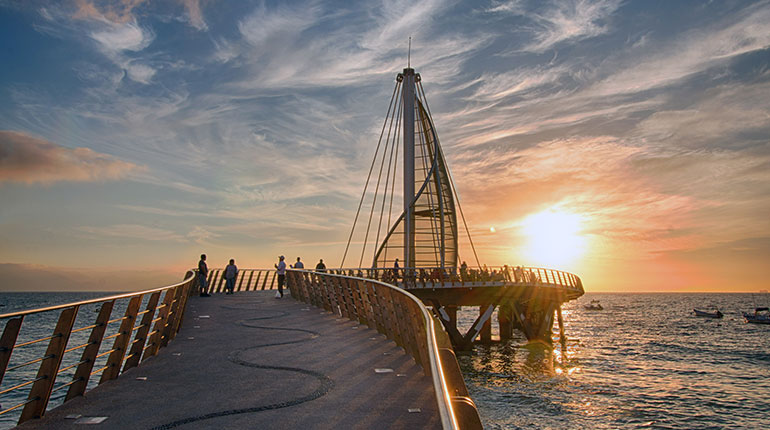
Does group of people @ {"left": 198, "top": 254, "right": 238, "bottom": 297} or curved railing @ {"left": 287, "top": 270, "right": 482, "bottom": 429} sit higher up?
group of people @ {"left": 198, "top": 254, "right": 238, "bottom": 297}

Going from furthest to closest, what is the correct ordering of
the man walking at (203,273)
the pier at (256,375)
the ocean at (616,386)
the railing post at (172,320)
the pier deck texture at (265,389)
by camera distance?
the man walking at (203,273), the ocean at (616,386), the railing post at (172,320), the pier deck texture at (265,389), the pier at (256,375)

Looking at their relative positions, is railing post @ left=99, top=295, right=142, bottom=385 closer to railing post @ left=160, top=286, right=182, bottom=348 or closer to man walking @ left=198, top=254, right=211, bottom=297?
railing post @ left=160, top=286, right=182, bottom=348

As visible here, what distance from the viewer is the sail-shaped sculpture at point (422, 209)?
4300cm

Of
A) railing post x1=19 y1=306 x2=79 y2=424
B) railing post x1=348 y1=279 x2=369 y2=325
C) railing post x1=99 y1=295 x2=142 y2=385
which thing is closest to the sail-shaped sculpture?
railing post x1=348 y1=279 x2=369 y2=325

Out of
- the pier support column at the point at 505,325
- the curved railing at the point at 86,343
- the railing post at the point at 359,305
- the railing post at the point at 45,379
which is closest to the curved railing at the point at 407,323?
the railing post at the point at 359,305

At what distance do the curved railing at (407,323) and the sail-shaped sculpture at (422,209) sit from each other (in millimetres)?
19841

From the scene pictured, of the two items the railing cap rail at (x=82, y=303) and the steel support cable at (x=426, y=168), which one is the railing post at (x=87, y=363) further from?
the steel support cable at (x=426, y=168)

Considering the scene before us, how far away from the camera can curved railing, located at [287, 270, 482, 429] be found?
3550 mm

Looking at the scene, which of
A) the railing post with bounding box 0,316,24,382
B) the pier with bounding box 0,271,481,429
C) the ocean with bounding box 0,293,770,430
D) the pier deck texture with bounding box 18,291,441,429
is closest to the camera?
the railing post with bounding box 0,316,24,382

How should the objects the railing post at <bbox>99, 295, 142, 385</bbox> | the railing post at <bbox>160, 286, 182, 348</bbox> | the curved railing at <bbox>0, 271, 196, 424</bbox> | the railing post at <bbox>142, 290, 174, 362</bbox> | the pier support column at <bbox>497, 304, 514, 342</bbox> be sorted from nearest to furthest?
1. the curved railing at <bbox>0, 271, 196, 424</bbox>
2. the railing post at <bbox>99, 295, 142, 385</bbox>
3. the railing post at <bbox>142, 290, 174, 362</bbox>
4. the railing post at <bbox>160, 286, 182, 348</bbox>
5. the pier support column at <bbox>497, 304, 514, 342</bbox>

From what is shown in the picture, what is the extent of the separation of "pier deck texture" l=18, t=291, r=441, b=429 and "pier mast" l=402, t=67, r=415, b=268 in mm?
31631

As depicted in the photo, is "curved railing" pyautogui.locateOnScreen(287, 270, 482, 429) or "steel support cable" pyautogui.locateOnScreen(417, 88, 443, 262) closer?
"curved railing" pyautogui.locateOnScreen(287, 270, 482, 429)

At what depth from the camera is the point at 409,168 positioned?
143ft

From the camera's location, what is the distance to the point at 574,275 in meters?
49.2
